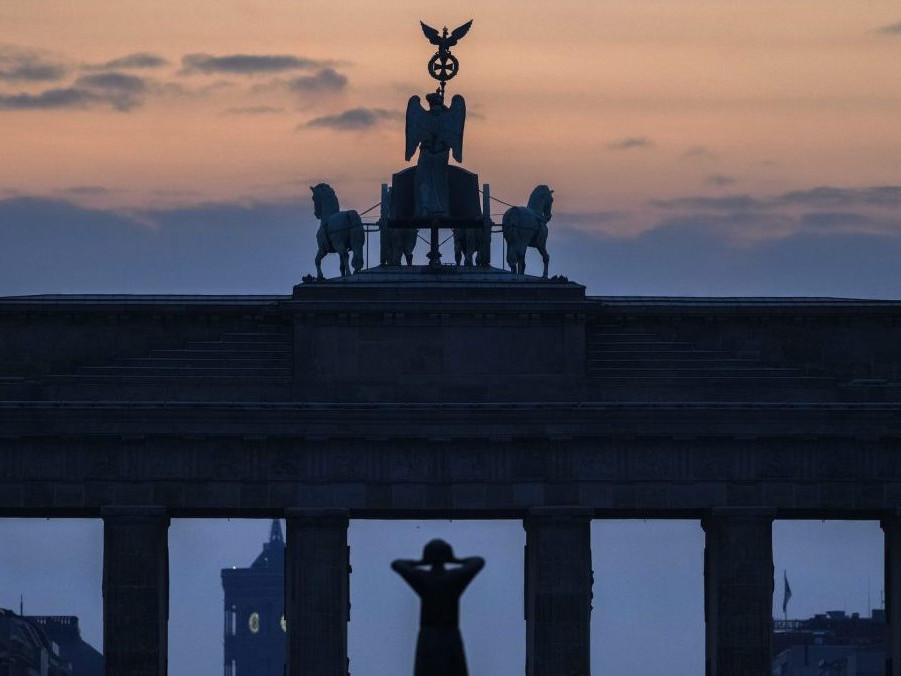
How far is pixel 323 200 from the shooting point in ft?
438

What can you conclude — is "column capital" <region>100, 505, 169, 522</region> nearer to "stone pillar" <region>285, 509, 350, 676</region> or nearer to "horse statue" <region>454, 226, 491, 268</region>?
"stone pillar" <region>285, 509, 350, 676</region>

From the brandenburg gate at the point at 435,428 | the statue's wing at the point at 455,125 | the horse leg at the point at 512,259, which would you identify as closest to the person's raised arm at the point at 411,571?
the brandenburg gate at the point at 435,428

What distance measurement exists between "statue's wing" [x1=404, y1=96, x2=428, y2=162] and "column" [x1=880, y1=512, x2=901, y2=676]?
55.4ft

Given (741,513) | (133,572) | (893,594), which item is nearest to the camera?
(133,572)

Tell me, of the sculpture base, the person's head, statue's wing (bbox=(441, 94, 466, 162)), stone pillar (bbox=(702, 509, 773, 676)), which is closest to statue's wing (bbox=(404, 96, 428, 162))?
statue's wing (bbox=(441, 94, 466, 162))

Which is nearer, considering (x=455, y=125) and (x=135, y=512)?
(x=135, y=512)

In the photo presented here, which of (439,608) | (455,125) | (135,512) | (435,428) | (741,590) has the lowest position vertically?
(439,608)

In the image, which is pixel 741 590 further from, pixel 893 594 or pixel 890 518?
pixel 890 518

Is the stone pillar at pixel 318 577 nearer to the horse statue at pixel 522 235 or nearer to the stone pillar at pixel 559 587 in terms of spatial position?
the stone pillar at pixel 559 587

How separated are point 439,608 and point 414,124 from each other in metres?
55.7

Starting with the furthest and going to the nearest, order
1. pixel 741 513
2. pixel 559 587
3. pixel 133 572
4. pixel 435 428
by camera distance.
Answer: pixel 741 513
pixel 559 587
pixel 133 572
pixel 435 428

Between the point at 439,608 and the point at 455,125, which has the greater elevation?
the point at 455,125

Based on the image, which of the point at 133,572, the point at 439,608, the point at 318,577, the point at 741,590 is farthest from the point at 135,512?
the point at 439,608

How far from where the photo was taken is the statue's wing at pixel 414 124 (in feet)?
439
